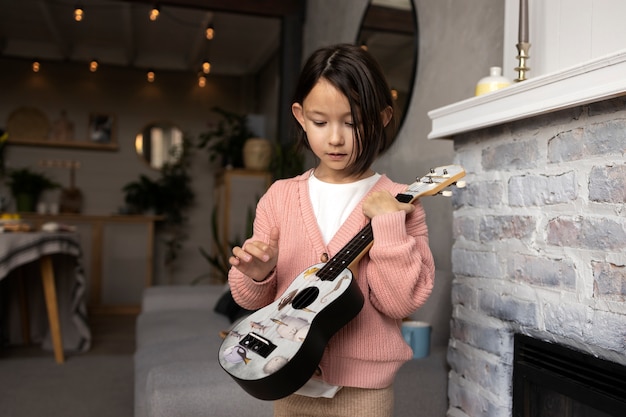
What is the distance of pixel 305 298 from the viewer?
3.23 ft

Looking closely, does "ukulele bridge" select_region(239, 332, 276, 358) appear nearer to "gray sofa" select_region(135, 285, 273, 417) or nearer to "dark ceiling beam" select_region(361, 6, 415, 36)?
"gray sofa" select_region(135, 285, 273, 417)

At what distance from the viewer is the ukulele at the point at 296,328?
894mm

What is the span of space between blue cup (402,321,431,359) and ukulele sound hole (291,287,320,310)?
0.88 meters

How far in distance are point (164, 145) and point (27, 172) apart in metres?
1.54

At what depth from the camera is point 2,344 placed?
13.1 feet

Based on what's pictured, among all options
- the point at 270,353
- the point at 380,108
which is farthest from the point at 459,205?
the point at 270,353

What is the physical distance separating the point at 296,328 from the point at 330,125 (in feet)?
1.09

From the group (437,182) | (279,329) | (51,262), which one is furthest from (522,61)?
(51,262)

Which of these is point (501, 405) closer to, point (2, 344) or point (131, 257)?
point (2, 344)

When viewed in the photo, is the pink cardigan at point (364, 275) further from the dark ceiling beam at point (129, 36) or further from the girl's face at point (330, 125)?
the dark ceiling beam at point (129, 36)

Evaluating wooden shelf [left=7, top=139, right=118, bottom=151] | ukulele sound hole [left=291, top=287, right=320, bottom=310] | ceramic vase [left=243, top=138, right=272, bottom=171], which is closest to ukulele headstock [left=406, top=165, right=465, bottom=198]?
ukulele sound hole [left=291, top=287, right=320, bottom=310]

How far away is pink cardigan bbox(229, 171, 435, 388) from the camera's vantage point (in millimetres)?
963

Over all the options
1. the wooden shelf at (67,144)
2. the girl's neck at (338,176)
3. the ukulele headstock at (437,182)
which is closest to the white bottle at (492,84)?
the ukulele headstock at (437,182)

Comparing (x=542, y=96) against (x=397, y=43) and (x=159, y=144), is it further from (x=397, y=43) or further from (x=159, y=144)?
(x=159, y=144)
